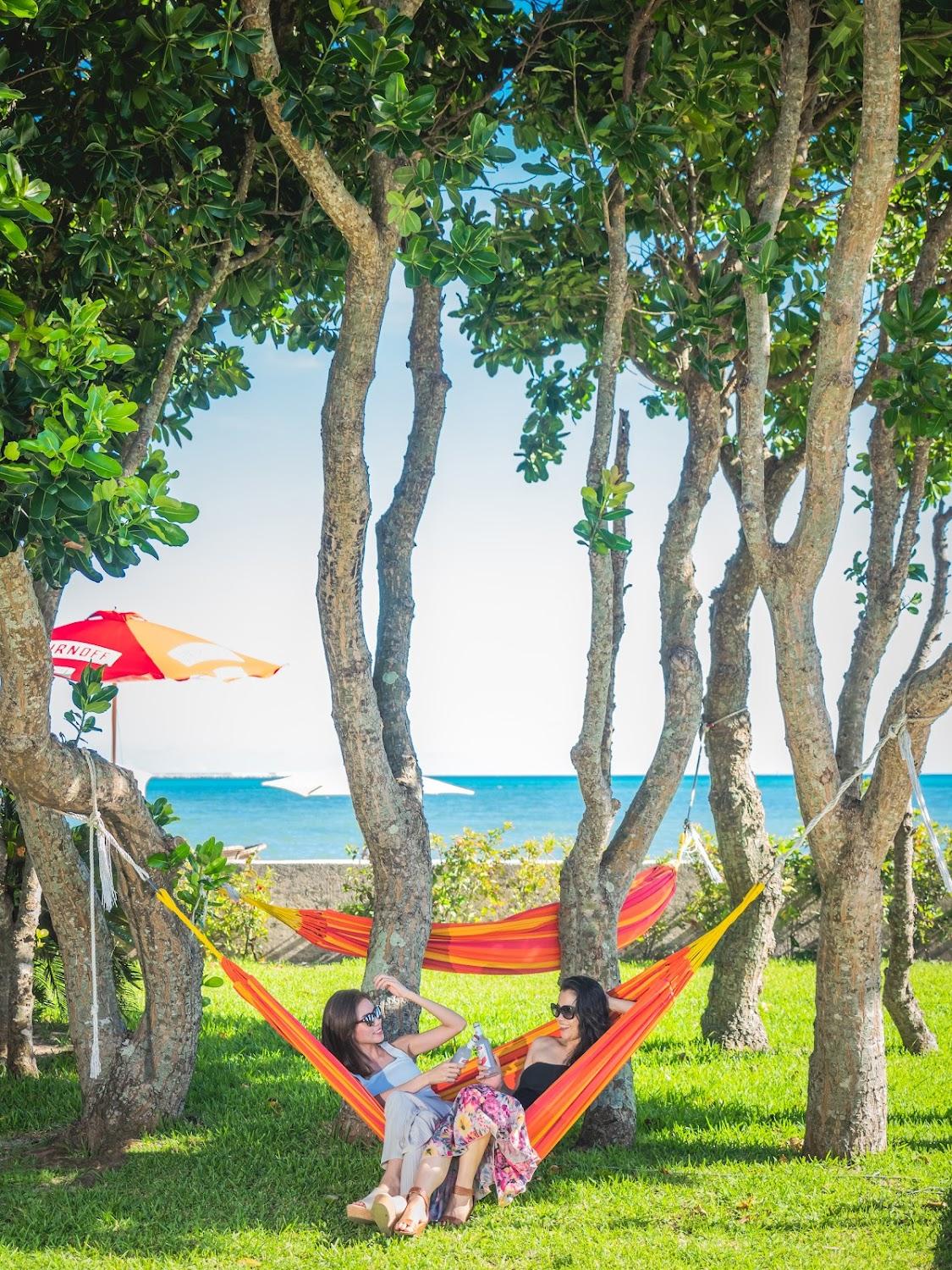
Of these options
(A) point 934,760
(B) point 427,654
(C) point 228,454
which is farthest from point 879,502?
(A) point 934,760

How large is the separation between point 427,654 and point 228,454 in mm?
14452

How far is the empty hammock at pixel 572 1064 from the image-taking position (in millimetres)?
3439

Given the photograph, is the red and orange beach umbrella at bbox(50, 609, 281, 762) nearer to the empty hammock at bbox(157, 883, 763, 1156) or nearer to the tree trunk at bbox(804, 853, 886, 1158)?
the empty hammock at bbox(157, 883, 763, 1156)

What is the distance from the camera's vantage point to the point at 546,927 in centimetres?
434

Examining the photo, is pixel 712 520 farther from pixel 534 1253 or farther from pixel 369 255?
pixel 534 1253

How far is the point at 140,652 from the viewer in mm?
5723

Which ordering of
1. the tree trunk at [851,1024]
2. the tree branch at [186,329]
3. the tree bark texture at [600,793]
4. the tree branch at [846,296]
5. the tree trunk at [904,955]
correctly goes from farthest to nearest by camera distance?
the tree trunk at [904,955]
the tree branch at [186,329]
the tree bark texture at [600,793]
the tree trunk at [851,1024]
the tree branch at [846,296]

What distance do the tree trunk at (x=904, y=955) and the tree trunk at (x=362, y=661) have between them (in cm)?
219

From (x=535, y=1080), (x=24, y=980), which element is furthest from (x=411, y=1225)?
(x=24, y=980)

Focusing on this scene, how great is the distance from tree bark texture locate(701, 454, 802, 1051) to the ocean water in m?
25.3

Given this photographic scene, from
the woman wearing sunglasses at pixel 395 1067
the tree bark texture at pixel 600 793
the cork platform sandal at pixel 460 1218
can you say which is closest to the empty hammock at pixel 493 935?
the tree bark texture at pixel 600 793

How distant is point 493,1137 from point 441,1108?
8.4 inches

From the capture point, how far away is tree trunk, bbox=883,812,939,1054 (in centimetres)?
504

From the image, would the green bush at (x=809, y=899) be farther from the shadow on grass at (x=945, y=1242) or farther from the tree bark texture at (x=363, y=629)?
the shadow on grass at (x=945, y=1242)
